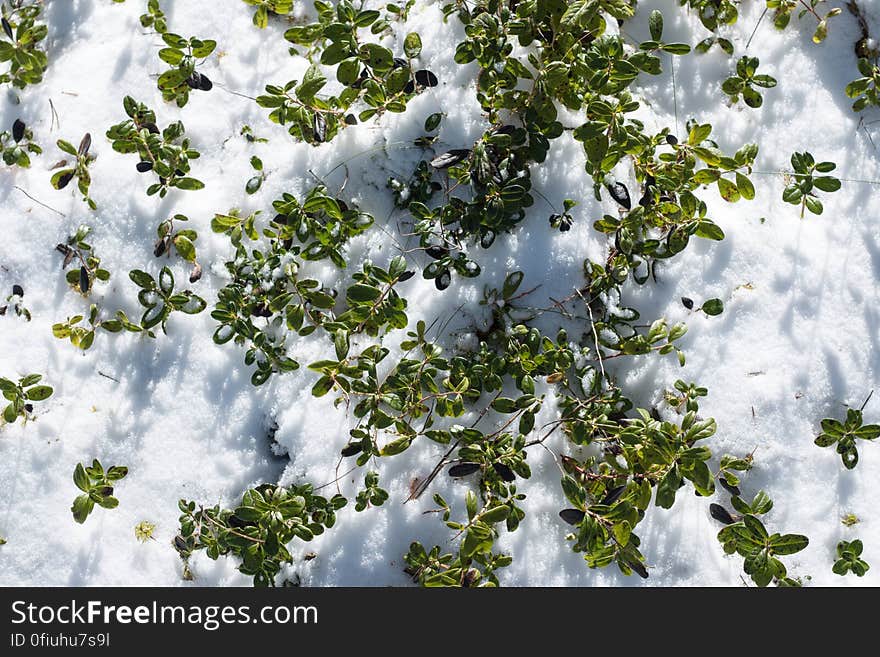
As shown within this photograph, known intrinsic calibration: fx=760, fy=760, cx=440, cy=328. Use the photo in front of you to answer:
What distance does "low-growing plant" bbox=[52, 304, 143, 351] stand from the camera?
3.55m

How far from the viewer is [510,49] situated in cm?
337

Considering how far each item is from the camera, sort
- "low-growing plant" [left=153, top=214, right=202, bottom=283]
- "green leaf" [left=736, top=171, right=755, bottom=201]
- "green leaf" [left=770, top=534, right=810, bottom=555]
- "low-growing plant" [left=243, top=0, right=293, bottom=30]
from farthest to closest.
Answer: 1. "low-growing plant" [left=243, top=0, right=293, bottom=30]
2. "low-growing plant" [left=153, top=214, right=202, bottom=283]
3. "green leaf" [left=736, top=171, right=755, bottom=201]
4. "green leaf" [left=770, top=534, right=810, bottom=555]

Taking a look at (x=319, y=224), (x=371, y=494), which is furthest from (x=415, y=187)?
(x=371, y=494)

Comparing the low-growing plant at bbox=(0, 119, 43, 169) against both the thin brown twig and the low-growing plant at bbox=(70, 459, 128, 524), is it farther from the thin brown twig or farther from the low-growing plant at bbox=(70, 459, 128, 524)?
the low-growing plant at bbox=(70, 459, 128, 524)

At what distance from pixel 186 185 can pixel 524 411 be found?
1.88 m

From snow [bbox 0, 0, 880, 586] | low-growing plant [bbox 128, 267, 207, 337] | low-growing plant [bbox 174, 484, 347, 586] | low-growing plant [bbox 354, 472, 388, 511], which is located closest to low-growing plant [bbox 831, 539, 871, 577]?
snow [bbox 0, 0, 880, 586]

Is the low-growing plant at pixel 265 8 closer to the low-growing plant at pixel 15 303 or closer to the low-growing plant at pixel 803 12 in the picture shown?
the low-growing plant at pixel 15 303

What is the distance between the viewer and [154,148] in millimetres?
3584

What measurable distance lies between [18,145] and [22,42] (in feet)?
1.65

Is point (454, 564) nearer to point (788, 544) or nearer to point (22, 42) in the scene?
point (788, 544)

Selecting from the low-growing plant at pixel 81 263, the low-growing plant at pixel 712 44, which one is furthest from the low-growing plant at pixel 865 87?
the low-growing plant at pixel 81 263

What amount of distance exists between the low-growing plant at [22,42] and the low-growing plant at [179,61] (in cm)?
67

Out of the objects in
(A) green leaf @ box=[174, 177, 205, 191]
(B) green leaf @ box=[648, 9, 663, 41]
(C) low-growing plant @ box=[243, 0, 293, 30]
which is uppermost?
(C) low-growing plant @ box=[243, 0, 293, 30]

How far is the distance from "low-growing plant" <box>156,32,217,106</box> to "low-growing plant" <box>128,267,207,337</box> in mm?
854
